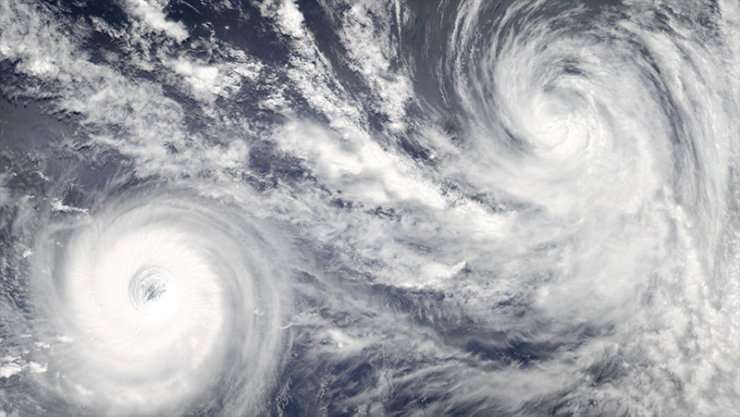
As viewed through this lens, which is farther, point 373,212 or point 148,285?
point 373,212

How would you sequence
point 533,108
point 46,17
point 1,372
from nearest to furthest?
1. point 46,17
2. point 1,372
3. point 533,108

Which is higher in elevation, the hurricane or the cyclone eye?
the hurricane

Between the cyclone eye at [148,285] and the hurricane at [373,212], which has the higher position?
the hurricane at [373,212]

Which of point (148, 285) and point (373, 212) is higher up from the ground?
point (373, 212)

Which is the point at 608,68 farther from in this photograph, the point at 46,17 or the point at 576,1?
the point at 46,17

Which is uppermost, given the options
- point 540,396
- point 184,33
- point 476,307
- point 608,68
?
point 608,68

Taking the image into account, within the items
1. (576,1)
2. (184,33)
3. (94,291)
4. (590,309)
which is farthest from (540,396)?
(184,33)

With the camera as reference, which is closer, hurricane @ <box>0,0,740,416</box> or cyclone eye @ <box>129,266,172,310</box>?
hurricane @ <box>0,0,740,416</box>

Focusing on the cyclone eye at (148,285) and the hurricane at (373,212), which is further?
the cyclone eye at (148,285)
